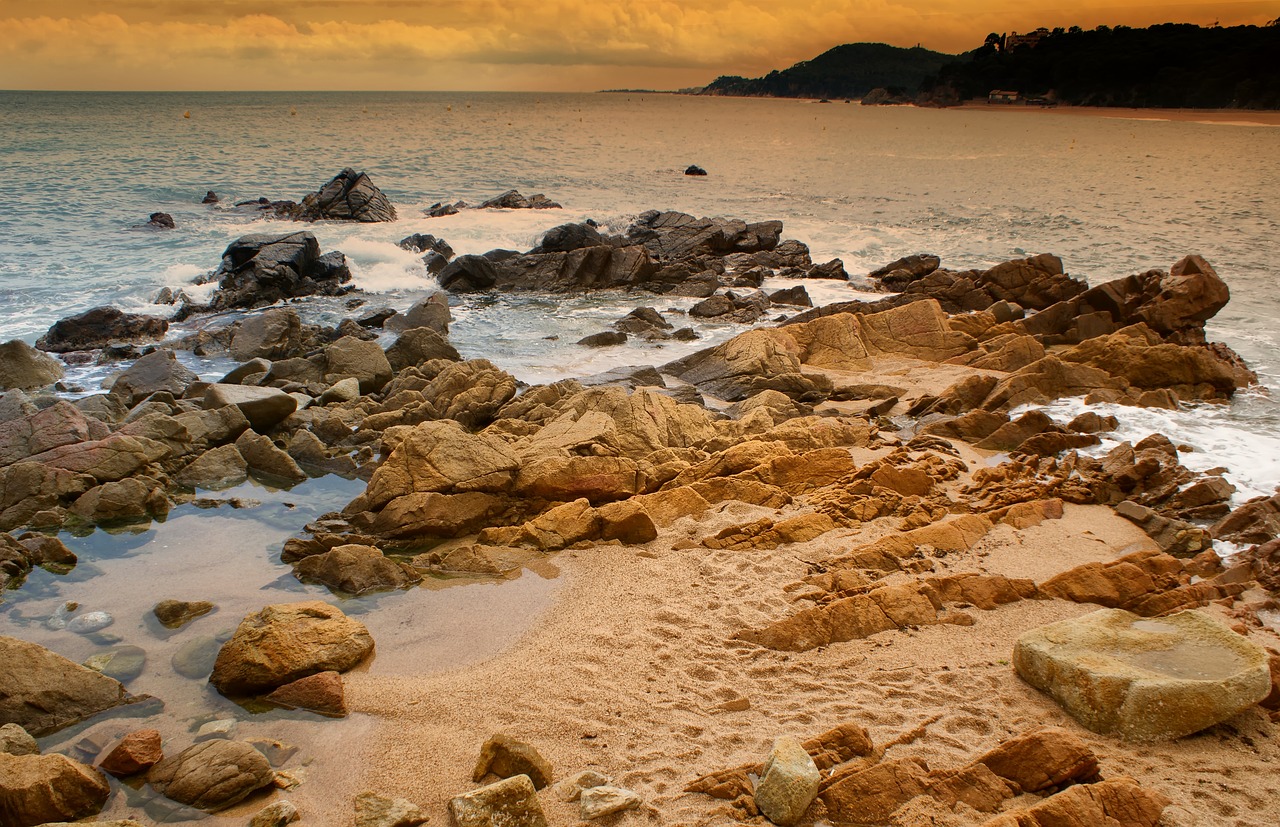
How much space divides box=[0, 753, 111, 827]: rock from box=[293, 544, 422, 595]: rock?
257 cm

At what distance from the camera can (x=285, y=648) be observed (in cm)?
554

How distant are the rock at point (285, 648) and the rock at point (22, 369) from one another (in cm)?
912

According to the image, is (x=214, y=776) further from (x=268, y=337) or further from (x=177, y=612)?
(x=268, y=337)

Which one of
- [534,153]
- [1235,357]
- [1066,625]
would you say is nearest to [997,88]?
[534,153]

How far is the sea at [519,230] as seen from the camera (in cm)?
712

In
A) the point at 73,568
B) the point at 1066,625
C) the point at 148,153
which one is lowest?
the point at 73,568

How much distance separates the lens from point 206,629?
246 inches

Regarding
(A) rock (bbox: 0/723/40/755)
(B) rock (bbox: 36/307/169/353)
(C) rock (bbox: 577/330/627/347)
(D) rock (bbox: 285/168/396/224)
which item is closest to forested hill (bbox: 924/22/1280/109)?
(D) rock (bbox: 285/168/396/224)

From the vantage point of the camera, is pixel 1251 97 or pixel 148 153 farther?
pixel 1251 97

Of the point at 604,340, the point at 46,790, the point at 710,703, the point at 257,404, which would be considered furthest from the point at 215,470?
the point at 604,340

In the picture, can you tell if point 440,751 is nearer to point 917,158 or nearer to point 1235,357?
point 1235,357

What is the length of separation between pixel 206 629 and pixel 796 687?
4262 mm

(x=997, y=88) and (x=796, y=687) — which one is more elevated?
(x=997, y=88)

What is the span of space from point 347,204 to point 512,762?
29.2 metres
